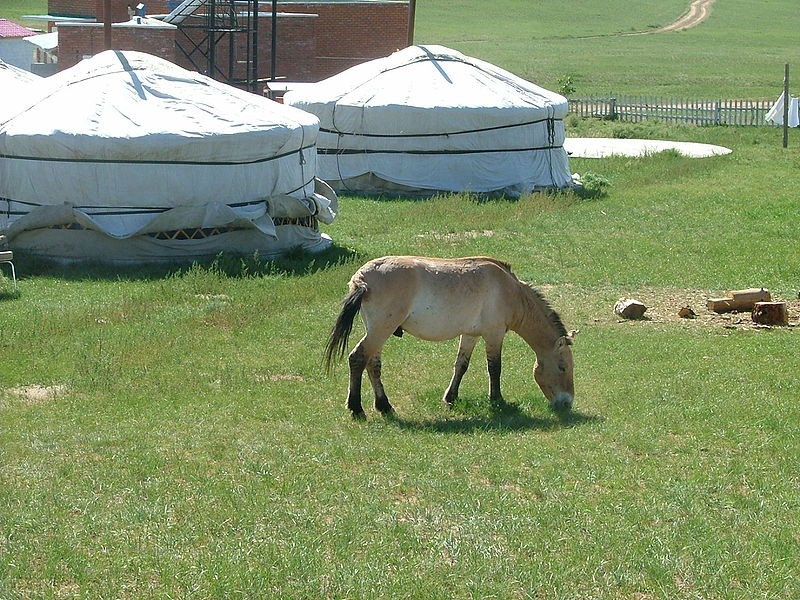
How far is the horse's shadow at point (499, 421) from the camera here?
8.18m

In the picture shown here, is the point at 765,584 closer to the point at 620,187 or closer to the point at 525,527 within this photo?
the point at 525,527

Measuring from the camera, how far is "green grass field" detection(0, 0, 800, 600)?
560 centimetres

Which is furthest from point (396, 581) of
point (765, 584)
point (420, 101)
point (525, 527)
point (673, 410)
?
Result: point (420, 101)

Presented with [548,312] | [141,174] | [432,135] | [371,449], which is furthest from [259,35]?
[371,449]

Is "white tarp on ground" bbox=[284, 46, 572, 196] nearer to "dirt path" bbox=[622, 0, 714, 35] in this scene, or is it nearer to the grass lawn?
the grass lawn

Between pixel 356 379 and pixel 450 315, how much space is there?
0.81 metres

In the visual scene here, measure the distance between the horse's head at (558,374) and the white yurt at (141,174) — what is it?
23.7 feet

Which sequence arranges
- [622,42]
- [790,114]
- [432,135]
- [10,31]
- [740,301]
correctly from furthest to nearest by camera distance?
1. [622,42]
2. [10,31]
3. [790,114]
4. [432,135]
5. [740,301]

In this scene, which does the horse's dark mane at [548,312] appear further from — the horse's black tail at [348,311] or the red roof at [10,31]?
the red roof at [10,31]

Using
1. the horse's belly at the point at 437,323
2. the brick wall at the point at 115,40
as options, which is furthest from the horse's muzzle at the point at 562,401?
the brick wall at the point at 115,40

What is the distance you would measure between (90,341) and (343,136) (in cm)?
1204

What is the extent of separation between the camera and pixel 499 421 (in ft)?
27.5

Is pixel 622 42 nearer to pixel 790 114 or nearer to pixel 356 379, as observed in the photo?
pixel 790 114

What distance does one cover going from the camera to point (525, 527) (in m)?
6.14
